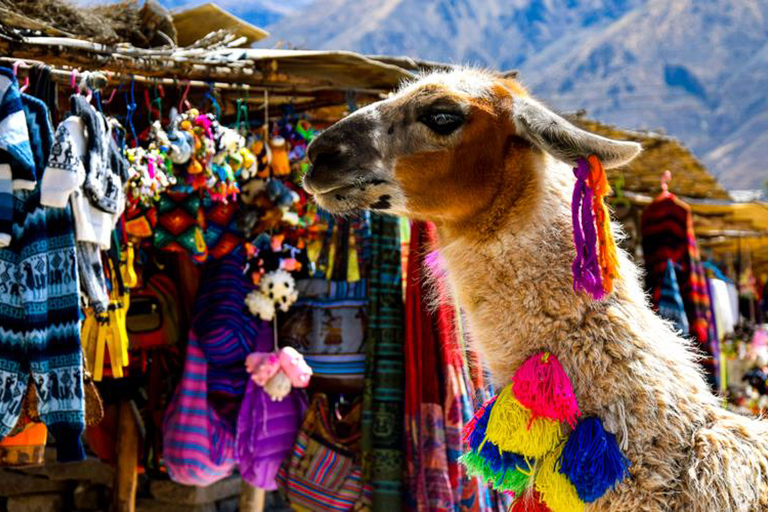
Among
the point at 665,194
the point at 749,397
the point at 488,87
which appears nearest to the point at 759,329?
the point at 749,397

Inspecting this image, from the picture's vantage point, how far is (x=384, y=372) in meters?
3.75

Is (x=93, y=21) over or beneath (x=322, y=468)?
over

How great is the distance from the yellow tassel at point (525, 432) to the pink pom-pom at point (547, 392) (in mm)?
24

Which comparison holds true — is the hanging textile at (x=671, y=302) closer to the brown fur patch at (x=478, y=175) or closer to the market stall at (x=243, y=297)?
the market stall at (x=243, y=297)

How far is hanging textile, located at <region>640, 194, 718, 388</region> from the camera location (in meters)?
5.41

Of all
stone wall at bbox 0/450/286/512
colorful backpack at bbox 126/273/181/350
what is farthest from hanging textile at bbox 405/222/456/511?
stone wall at bbox 0/450/286/512

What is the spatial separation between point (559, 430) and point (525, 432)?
85 millimetres

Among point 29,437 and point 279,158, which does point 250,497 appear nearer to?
point 29,437

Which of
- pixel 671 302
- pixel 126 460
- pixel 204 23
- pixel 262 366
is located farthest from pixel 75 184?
pixel 671 302

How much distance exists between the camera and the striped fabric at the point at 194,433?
3.72m

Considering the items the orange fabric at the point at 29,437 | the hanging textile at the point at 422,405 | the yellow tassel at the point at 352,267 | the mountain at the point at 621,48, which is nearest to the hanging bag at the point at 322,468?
the hanging textile at the point at 422,405

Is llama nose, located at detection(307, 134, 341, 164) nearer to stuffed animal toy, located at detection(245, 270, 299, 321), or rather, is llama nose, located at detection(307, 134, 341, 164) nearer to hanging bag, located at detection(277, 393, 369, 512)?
stuffed animal toy, located at detection(245, 270, 299, 321)

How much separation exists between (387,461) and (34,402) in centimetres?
156

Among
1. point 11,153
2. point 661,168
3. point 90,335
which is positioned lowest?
point 90,335
